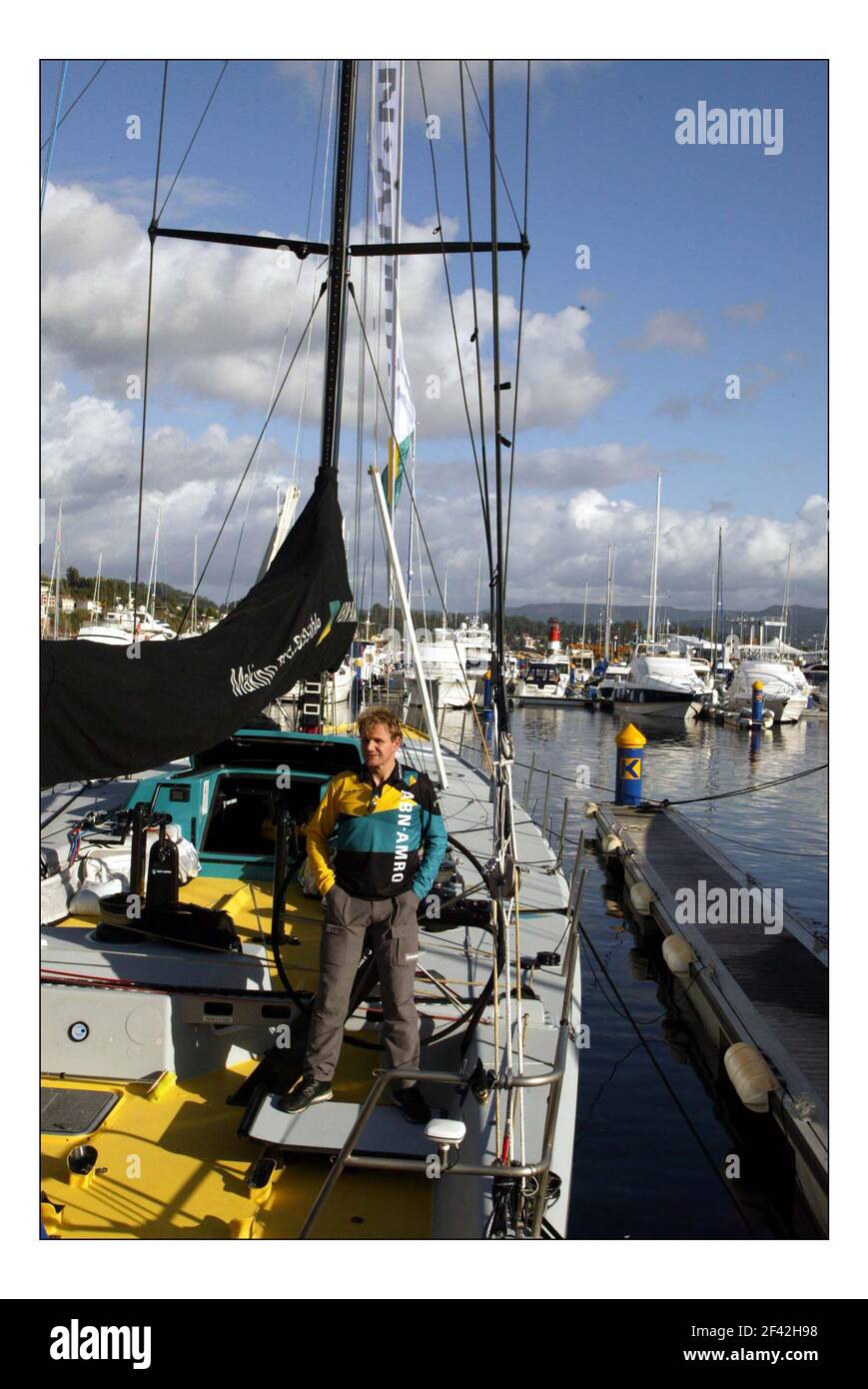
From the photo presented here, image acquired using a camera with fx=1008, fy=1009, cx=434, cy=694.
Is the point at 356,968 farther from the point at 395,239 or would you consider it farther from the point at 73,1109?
the point at 395,239

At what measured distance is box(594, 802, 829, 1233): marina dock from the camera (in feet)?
21.8

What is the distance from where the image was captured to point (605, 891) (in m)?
16.4

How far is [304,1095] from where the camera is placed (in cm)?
454

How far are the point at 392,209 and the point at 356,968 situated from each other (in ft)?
33.5

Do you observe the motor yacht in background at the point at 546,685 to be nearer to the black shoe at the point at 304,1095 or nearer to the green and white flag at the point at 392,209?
the green and white flag at the point at 392,209

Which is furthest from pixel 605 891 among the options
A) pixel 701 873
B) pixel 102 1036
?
pixel 102 1036

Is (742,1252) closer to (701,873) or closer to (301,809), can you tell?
(301,809)

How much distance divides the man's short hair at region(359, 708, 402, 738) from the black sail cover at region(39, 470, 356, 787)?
54 cm

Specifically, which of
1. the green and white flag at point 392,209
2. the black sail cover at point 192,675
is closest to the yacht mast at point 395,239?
the green and white flag at point 392,209

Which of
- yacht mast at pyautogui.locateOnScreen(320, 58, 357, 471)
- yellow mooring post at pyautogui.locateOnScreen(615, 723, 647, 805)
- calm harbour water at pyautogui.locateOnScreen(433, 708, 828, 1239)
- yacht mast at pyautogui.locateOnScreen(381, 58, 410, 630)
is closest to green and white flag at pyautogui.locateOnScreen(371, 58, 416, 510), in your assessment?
yacht mast at pyautogui.locateOnScreen(381, 58, 410, 630)

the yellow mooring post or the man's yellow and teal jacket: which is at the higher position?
the man's yellow and teal jacket

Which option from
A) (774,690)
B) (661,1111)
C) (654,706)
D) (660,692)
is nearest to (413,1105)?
(661,1111)

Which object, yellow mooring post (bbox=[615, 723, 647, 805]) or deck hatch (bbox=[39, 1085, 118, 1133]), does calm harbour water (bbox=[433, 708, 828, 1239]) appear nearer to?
yellow mooring post (bbox=[615, 723, 647, 805])

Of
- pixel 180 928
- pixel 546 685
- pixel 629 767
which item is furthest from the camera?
pixel 546 685
